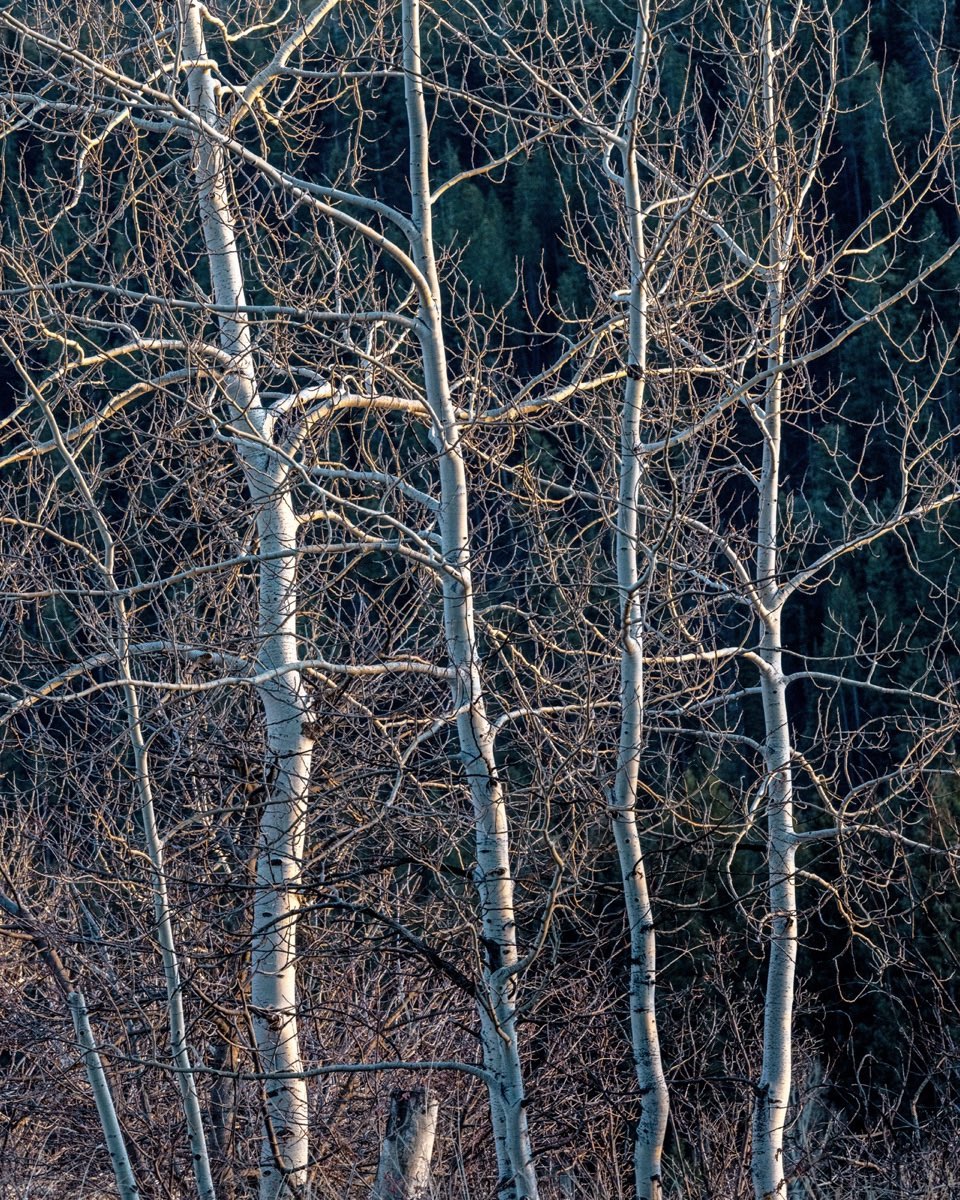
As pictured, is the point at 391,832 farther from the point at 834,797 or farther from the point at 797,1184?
the point at 797,1184

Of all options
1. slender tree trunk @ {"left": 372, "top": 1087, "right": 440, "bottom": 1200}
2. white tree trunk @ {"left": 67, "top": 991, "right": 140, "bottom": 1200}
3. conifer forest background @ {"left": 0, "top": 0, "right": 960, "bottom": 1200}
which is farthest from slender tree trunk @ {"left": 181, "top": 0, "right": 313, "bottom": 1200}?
white tree trunk @ {"left": 67, "top": 991, "right": 140, "bottom": 1200}

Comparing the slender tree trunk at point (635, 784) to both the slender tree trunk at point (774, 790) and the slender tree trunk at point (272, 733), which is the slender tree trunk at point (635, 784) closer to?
the slender tree trunk at point (774, 790)

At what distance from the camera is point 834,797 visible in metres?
6.64

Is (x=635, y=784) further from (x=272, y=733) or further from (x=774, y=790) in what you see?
(x=272, y=733)

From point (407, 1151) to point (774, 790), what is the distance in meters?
2.29

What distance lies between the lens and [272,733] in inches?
253

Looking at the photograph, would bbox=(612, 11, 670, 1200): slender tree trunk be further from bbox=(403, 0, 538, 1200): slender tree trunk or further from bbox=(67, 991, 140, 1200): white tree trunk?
bbox=(67, 991, 140, 1200): white tree trunk

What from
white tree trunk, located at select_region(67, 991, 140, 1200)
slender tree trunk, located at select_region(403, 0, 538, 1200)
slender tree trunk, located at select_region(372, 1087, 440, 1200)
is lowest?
slender tree trunk, located at select_region(372, 1087, 440, 1200)

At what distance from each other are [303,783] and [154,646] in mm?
1094

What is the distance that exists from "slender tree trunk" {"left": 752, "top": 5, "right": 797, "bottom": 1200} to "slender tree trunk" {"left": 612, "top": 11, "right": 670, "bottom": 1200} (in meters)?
0.89

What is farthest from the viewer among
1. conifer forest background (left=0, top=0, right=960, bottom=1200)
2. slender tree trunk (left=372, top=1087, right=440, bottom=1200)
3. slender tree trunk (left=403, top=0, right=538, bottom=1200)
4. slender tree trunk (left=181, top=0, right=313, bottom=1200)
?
slender tree trunk (left=181, top=0, right=313, bottom=1200)

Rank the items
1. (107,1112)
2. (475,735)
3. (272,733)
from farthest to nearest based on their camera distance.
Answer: (272,733), (107,1112), (475,735)

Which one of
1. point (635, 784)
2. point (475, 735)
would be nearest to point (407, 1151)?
point (635, 784)

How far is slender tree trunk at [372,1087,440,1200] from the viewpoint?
215 inches
